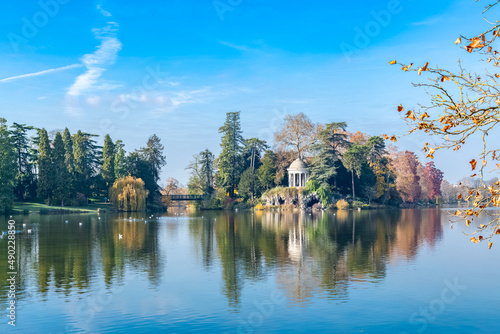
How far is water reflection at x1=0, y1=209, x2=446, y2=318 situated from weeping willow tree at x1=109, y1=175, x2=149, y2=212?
115 feet

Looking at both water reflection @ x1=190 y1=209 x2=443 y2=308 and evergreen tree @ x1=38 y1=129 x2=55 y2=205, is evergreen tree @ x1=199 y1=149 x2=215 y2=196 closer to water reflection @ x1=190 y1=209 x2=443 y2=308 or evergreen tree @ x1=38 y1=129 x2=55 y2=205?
evergreen tree @ x1=38 y1=129 x2=55 y2=205

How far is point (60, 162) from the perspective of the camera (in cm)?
7444

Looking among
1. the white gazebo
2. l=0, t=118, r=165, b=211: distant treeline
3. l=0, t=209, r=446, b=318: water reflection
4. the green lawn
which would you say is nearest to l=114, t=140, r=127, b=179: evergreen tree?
l=0, t=118, r=165, b=211: distant treeline

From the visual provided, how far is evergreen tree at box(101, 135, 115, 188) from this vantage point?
88.7m

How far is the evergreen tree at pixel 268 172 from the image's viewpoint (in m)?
89.2

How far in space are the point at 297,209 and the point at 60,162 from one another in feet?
130

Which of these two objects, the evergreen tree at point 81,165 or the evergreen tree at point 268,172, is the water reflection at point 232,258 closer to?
the evergreen tree at point 81,165

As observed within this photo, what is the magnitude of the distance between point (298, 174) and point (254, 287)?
6714 centimetres

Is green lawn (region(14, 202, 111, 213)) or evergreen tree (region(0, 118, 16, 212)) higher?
evergreen tree (region(0, 118, 16, 212))

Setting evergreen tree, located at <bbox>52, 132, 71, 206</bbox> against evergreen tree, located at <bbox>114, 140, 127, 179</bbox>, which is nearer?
evergreen tree, located at <bbox>52, 132, 71, 206</bbox>

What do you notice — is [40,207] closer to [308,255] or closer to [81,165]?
[81,165]

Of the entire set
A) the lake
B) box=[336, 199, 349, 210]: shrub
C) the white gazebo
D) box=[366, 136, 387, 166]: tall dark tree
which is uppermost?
box=[366, 136, 387, 166]: tall dark tree

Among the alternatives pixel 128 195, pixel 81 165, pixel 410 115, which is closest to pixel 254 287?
pixel 410 115

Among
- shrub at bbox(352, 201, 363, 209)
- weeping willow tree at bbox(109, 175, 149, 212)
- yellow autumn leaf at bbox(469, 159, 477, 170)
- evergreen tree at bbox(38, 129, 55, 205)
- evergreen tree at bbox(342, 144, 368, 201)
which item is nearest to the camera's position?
yellow autumn leaf at bbox(469, 159, 477, 170)
